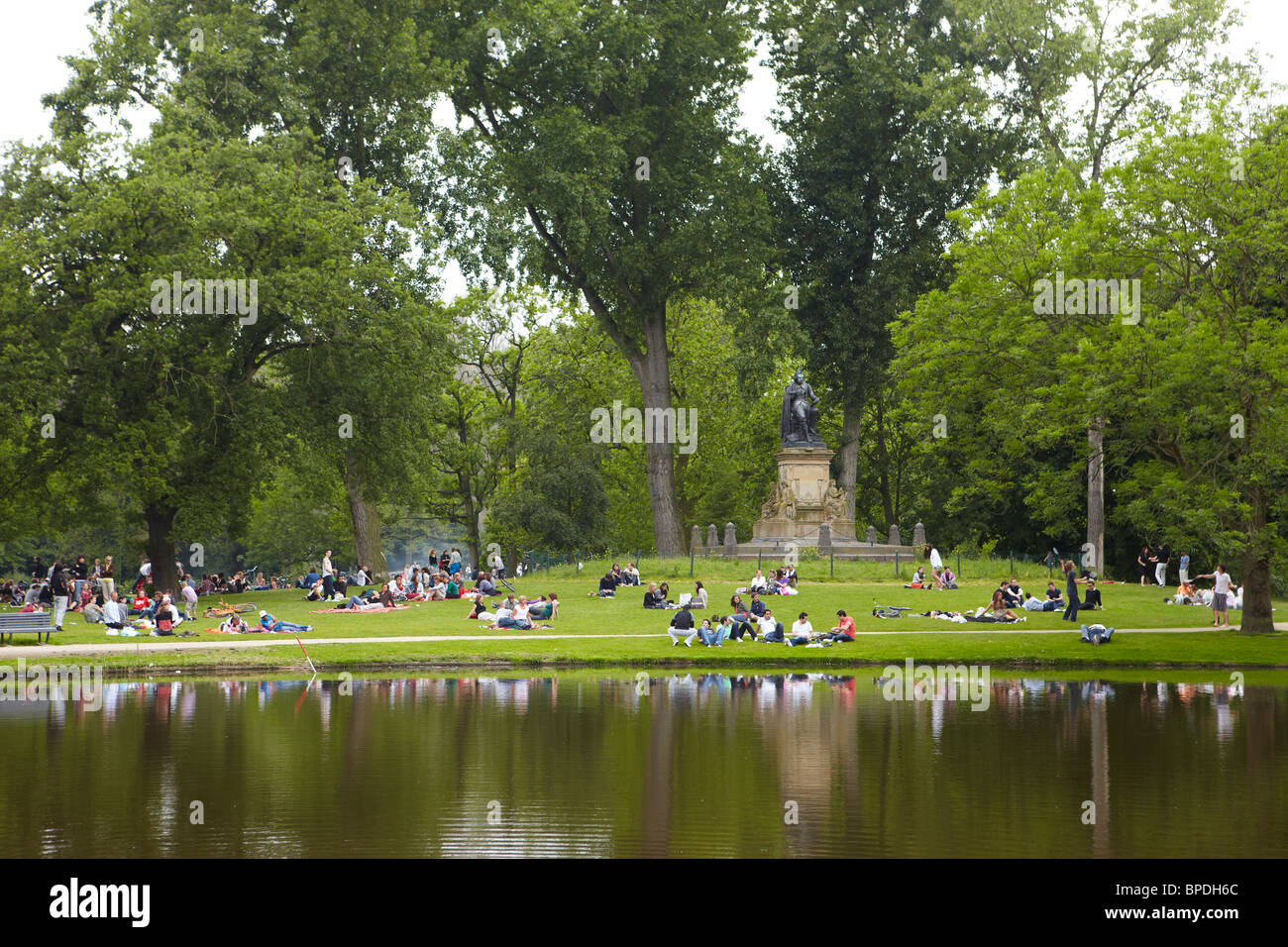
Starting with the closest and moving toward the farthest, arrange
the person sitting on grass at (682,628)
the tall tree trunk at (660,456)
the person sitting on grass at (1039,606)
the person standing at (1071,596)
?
the person sitting on grass at (682,628) < the person standing at (1071,596) < the person sitting on grass at (1039,606) < the tall tree trunk at (660,456)

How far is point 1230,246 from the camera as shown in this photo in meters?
29.4

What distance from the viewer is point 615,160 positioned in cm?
4906

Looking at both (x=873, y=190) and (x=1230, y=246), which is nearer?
(x=1230, y=246)

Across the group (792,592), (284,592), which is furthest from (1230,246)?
(284,592)

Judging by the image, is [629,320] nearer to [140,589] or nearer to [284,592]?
[284,592]

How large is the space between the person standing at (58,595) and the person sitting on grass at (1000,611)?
2249 centimetres

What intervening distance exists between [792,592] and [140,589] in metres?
19.4

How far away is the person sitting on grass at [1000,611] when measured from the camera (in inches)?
1339

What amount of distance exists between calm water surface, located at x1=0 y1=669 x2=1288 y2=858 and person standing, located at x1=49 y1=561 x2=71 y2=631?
31.2 ft

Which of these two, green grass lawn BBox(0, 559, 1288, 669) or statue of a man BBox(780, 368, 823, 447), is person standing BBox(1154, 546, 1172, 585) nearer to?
green grass lawn BBox(0, 559, 1288, 669)

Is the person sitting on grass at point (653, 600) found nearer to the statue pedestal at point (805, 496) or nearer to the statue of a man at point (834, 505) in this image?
the statue pedestal at point (805, 496)

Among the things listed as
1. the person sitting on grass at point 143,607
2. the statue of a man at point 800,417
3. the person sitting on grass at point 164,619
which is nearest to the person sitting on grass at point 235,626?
the person sitting on grass at point 164,619
